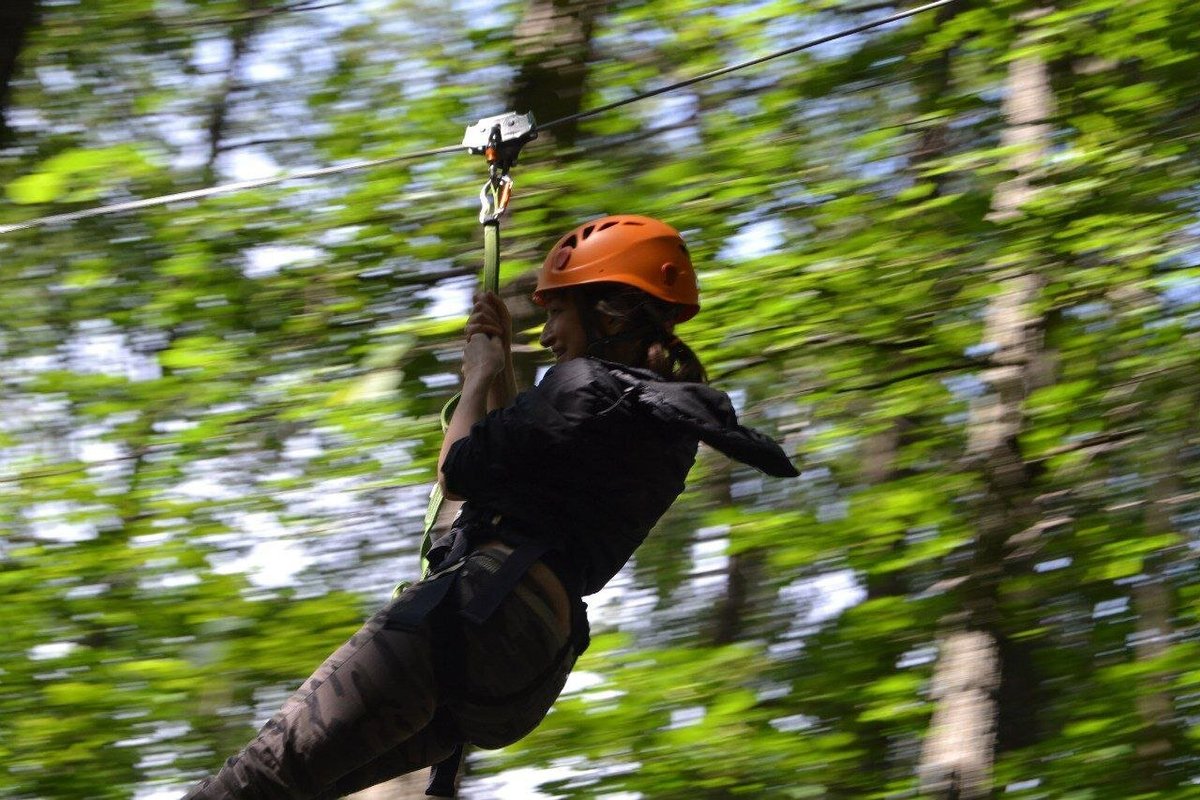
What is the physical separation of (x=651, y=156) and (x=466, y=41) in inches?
35.3

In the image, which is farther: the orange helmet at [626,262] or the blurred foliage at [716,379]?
the blurred foliage at [716,379]

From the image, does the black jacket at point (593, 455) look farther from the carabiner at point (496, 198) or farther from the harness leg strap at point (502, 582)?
the carabiner at point (496, 198)

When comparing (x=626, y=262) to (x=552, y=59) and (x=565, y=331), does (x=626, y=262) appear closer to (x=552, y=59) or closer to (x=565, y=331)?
(x=565, y=331)

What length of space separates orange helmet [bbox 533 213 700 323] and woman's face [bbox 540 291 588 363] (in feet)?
0.10

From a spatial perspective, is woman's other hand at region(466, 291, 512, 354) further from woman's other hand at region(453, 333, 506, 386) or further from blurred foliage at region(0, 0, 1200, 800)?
blurred foliage at region(0, 0, 1200, 800)

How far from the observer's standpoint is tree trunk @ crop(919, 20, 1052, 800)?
5.40 m

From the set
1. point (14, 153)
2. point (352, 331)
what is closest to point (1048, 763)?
point (352, 331)

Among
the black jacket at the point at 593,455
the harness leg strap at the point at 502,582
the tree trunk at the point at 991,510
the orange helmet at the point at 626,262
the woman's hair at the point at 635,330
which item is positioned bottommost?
the tree trunk at the point at 991,510

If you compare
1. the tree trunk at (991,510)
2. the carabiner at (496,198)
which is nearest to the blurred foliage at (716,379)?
the tree trunk at (991,510)

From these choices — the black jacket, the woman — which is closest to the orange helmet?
the woman

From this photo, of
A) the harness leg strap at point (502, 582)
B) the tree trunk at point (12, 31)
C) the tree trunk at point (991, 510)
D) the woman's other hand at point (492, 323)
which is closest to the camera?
the harness leg strap at point (502, 582)

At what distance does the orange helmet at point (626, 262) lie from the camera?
2688 mm

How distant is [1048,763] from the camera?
536 centimetres

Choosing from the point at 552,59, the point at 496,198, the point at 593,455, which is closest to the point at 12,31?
the point at 496,198
